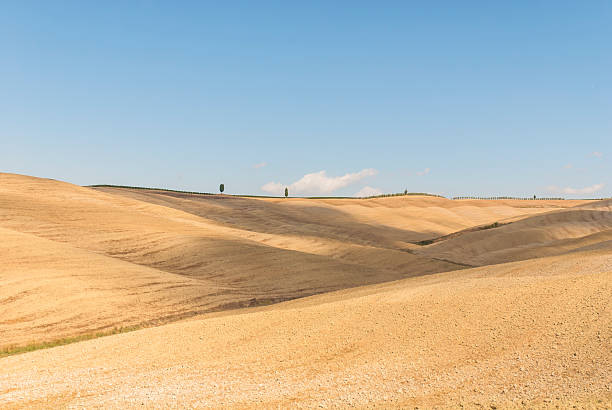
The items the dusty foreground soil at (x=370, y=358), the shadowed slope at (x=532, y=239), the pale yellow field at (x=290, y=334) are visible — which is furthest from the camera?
the shadowed slope at (x=532, y=239)

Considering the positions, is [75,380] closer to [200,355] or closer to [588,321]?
[200,355]

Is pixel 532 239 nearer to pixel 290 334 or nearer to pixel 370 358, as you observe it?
pixel 290 334

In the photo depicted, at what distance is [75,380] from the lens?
874 cm

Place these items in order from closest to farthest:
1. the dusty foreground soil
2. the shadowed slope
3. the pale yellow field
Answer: the dusty foreground soil
the pale yellow field
the shadowed slope

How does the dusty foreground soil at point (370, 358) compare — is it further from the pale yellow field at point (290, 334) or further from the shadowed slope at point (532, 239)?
the shadowed slope at point (532, 239)

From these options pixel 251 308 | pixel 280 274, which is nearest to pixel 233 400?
pixel 251 308

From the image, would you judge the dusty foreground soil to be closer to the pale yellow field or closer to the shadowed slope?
the pale yellow field

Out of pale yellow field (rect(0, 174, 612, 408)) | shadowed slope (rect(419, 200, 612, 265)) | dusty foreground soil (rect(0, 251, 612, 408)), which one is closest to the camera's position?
dusty foreground soil (rect(0, 251, 612, 408))

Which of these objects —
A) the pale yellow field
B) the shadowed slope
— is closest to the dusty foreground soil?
the pale yellow field

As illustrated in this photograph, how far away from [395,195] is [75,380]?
74982mm

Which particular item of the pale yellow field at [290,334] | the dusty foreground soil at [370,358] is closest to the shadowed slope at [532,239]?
the pale yellow field at [290,334]

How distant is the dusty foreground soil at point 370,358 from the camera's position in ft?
22.6

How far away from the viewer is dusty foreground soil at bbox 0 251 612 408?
272 inches

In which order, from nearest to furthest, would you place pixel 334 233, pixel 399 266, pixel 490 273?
pixel 490 273 < pixel 399 266 < pixel 334 233
